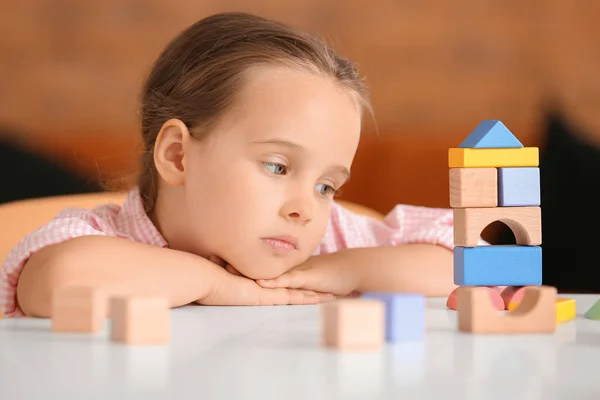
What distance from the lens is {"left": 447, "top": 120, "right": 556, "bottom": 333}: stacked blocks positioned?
892 millimetres

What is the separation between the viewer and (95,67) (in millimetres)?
3084

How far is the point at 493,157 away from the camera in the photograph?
897mm

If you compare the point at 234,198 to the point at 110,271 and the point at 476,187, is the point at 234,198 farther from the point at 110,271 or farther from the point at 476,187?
the point at 476,187

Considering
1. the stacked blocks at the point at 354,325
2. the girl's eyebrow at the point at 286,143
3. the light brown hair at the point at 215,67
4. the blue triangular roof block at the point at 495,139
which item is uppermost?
the light brown hair at the point at 215,67

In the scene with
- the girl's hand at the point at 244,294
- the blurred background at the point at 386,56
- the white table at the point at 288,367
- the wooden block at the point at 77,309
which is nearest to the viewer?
the white table at the point at 288,367

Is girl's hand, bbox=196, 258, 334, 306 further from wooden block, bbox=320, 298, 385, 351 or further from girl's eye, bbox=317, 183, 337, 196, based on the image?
wooden block, bbox=320, 298, 385, 351

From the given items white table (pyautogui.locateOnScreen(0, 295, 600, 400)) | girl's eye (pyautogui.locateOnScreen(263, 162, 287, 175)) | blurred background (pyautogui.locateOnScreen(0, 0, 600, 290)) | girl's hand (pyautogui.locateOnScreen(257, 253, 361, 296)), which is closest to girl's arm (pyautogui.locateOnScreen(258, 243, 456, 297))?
girl's hand (pyautogui.locateOnScreen(257, 253, 361, 296))

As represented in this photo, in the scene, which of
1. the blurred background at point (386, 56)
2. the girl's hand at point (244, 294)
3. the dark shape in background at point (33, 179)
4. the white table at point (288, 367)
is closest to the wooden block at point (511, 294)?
the white table at point (288, 367)

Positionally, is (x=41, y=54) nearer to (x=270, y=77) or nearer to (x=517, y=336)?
(x=270, y=77)

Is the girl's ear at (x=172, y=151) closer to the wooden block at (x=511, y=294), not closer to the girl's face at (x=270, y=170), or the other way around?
the girl's face at (x=270, y=170)

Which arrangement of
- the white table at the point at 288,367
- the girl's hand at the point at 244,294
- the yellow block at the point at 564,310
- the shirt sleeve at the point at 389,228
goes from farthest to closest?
the shirt sleeve at the point at 389,228, the girl's hand at the point at 244,294, the yellow block at the point at 564,310, the white table at the point at 288,367

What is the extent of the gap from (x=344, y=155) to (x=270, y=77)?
15 cm

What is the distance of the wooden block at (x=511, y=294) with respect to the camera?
94cm

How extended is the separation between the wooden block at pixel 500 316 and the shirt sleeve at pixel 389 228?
2.02ft
